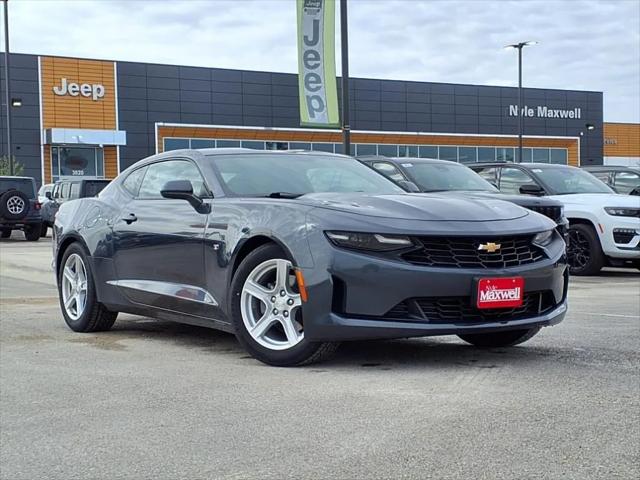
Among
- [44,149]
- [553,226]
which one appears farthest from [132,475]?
[44,149]

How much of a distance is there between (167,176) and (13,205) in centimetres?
1848

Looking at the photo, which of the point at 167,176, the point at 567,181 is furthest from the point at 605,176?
the point at 167,176

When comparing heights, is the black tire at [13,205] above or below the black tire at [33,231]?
above

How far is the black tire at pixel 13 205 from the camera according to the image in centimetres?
2380

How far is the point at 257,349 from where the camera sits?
18.1 ft

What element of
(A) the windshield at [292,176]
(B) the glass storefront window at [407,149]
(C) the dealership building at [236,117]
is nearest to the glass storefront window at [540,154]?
(C) the dealership building at [236,117]

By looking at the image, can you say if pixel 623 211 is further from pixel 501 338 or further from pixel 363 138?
pixel 363 138

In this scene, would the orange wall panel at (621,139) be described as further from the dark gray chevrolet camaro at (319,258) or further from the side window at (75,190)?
the dark gray chevrolet camaro at (319,258)

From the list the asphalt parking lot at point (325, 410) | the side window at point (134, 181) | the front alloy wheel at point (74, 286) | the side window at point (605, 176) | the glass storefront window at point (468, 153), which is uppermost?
the glass storefront window at point (468, 153)

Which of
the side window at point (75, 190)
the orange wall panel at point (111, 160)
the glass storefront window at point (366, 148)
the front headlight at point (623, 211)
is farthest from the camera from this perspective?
the glass storefront window at point (366, 148)

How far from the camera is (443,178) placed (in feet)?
37.9

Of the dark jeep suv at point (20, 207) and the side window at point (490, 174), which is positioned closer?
the side window at point (490, 174)

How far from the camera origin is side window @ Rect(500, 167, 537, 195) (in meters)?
13.5

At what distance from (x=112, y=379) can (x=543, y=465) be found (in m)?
2.68
